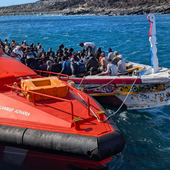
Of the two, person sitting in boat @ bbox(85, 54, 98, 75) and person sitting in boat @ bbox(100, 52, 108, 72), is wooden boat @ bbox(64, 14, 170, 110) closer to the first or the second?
person sitting in boat @ bbox(85, 54, 98, 75)

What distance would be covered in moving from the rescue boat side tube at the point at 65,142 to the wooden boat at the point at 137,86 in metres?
3.76

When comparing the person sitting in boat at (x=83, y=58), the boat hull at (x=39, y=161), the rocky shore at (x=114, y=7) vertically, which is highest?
the rocky shore at (x=114, y=7)

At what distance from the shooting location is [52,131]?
19.8ft

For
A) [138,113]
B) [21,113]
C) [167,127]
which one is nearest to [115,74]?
[138,113]

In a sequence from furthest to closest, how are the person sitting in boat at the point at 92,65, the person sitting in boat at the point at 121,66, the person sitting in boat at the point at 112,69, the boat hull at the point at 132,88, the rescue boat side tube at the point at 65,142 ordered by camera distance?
the person sitting in boat at the point at 92,65 < the person sitting in boat at the point at 121,66 < the person sitting in boat at the point at 112,69 < the boat hull at the point at 132,88 < the rescue boat side tube at the point at 65,142

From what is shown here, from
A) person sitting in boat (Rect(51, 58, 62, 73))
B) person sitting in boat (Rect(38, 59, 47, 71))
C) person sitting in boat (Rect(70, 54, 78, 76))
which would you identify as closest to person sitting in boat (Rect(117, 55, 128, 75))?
person sitting in boat (Rect(70, 54, 78, 76))

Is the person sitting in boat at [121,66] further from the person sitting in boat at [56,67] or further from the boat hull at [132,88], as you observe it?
the person sitting in boat at [56,67]

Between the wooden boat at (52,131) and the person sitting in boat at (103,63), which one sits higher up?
the person sitting in boat at (103,63)

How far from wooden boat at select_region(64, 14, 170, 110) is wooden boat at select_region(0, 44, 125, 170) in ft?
9.16

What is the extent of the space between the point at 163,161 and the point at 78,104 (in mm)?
2686

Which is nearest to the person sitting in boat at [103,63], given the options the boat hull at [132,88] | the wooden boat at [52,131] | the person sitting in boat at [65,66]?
the boat hull at [132,88]

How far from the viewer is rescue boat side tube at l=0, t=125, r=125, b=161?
565 cm

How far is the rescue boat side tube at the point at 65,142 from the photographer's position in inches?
222

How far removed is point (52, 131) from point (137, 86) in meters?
4.53
